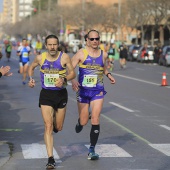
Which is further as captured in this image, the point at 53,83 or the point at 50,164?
the point at 53,83

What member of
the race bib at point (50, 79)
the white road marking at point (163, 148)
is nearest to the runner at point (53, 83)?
the race bib at point (50, 79)

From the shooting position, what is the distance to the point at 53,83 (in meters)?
9.68

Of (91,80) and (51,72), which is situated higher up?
(51,72)

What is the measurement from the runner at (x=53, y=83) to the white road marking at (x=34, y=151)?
2.43 ft

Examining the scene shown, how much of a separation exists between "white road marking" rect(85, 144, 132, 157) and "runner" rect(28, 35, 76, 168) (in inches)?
46.1

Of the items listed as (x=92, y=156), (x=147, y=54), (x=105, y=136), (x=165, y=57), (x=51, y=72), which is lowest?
(x=147, y=54)

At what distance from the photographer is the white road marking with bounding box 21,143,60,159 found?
10.3 metres

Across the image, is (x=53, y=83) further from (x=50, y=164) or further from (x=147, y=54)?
(x=147, y=54)

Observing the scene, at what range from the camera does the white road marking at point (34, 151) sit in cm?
1034

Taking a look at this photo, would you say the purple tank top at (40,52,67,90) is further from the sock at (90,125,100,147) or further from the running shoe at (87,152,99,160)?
the running shoe at (87,152,99,160)

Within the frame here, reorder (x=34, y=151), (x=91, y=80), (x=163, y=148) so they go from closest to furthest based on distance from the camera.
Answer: (x=91, y=80) < (x=34, y=151) < (x=163, y=148)

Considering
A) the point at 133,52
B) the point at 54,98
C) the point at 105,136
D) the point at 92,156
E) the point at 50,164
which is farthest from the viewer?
the point at 133,52

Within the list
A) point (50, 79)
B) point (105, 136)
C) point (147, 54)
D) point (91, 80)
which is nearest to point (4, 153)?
point (50, 79)

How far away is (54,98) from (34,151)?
1.46 m
